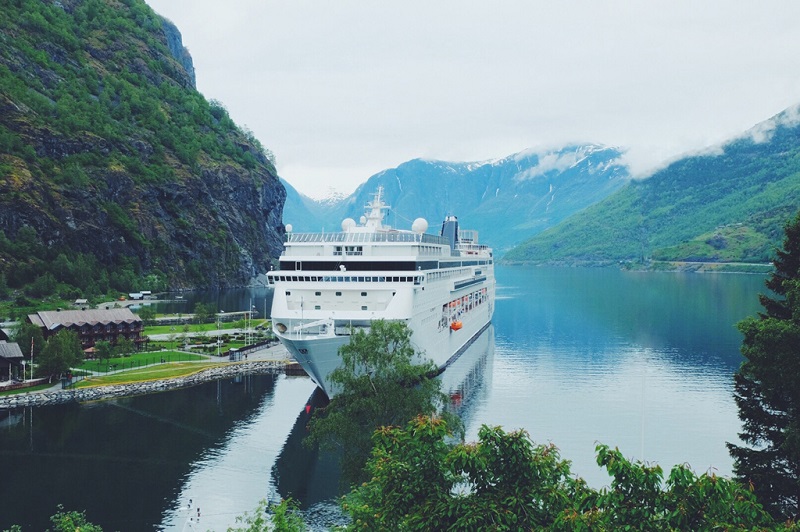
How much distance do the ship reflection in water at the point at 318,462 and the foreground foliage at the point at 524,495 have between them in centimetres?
1922

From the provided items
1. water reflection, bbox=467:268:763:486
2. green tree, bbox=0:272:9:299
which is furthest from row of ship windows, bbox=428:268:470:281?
green tree, bbox=0:272:9:299

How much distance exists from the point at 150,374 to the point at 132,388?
547cm

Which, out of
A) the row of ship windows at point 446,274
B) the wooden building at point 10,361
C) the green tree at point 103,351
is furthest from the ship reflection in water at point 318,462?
the wooden building at point 10,361

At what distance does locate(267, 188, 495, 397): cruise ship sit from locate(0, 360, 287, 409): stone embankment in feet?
56.6

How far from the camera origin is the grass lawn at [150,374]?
7325 centimetres

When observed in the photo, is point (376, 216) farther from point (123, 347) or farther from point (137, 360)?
point (123, 347)

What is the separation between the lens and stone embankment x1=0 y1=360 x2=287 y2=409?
217 ft

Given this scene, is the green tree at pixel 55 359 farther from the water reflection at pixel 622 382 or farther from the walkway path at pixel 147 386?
the water reflection at pixel 622 382

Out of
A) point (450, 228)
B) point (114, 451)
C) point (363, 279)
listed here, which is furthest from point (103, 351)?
point (450, 228)

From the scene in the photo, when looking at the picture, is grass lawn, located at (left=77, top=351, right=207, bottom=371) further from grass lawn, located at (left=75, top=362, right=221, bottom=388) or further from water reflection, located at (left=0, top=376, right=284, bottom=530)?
water reflection, located at (left=0, top=376, right=284, bottom=530)

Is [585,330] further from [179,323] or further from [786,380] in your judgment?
[786,380]

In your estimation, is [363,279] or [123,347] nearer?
[363,279]

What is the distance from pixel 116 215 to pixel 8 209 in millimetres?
32757

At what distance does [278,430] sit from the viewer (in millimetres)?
59375
